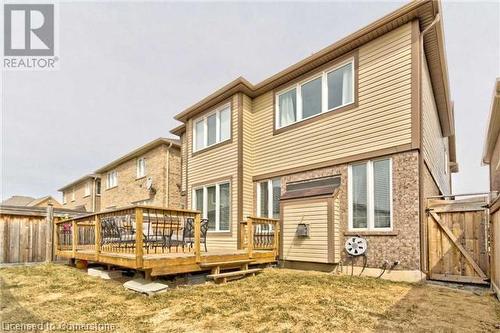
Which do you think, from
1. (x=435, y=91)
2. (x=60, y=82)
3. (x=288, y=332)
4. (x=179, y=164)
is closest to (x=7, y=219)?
(x=60, y=82)

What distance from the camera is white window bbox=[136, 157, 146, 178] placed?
56.7 feet

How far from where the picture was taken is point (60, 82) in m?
12.7

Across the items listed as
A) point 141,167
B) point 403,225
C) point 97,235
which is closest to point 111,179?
point 141,167

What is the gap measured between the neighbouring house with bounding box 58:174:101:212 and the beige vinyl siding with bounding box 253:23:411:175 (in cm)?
1911

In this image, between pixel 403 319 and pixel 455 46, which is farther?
pixel 455 46

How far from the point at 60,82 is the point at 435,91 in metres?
14.7

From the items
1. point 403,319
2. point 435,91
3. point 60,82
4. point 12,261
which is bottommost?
point 12,261

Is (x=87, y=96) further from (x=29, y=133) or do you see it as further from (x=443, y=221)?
(x=443, y=221)

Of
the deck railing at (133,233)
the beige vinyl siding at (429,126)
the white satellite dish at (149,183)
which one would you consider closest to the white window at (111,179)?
the white satellite dish at (149,183)

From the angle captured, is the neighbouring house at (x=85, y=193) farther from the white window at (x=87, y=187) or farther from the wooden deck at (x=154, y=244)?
the wooden deck at (x=154, y=244)

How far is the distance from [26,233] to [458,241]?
12.0 metres


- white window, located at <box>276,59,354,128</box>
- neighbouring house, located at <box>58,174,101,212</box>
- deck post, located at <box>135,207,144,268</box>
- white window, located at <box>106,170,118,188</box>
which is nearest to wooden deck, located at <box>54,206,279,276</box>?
deck post, located at <box>135,207,144,268</box>

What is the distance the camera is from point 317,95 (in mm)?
8516

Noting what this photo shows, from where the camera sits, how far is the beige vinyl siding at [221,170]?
32.6 feet
